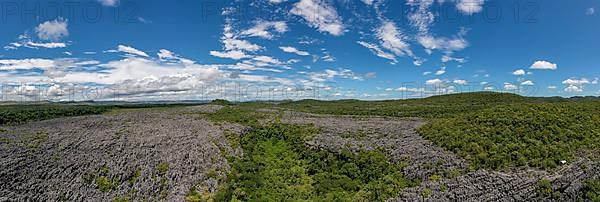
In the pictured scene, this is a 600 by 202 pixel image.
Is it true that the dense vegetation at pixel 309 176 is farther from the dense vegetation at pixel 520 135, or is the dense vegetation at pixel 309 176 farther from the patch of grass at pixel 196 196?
the dense vegetation at pixel 520 135

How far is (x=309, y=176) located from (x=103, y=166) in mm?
14825

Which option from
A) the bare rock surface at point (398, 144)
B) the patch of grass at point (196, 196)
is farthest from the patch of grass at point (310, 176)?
the bare rock surface at point (398, 144)

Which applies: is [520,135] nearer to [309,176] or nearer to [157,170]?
[309,176]

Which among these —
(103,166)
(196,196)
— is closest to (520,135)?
(196,196)

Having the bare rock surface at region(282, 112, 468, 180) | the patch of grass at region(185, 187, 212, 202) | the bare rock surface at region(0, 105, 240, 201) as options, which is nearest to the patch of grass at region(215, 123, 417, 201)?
the patch of grass at region(185, 187, 212, 202)

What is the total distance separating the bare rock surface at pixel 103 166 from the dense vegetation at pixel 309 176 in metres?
2.00

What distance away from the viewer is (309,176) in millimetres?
27016

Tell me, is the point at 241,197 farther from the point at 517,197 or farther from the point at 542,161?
the point at 542,161

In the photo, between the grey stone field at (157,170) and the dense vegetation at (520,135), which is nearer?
the grey stone field at (157,170)

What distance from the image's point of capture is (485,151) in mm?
25953

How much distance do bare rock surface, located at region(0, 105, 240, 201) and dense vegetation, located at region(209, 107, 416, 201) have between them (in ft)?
6.55

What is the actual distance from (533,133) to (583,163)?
21.3 feet

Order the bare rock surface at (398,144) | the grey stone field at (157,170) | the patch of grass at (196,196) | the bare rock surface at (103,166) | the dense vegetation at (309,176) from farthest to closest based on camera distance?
the bare rock surface at (398,144) → the dense vegetation at (309,176) → the patch of grass at (196,196) → the grey stone field at (157,170) → the bare rock surface at (103,166)

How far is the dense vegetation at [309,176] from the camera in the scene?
73.3 ft
